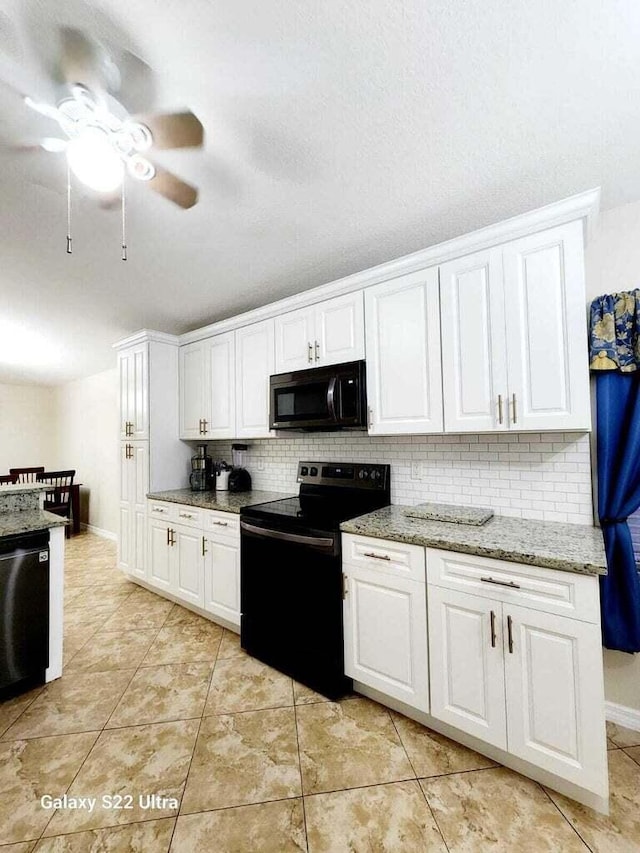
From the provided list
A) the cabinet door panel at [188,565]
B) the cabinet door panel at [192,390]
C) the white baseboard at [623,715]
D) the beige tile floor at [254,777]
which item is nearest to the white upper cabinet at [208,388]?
the cabinet door panel at [192,390]

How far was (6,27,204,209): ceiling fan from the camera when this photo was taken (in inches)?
41.0

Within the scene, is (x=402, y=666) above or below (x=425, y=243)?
below

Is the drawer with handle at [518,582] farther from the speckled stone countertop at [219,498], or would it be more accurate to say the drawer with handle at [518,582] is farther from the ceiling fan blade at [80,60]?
the ceiling fan blade at [80,60]

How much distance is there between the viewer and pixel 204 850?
49.8 inches

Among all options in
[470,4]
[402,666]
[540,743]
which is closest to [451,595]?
[402,666]

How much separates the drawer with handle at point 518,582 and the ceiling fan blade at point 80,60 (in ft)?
6.74

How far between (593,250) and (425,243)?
2.76 ft

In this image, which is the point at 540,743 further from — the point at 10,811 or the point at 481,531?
the point at 10,811

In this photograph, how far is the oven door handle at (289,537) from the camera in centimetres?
201

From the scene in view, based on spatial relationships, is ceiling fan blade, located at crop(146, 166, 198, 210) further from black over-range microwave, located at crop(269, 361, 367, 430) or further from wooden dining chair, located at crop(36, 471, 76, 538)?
wooden dining chair, located at crop(36, 471, 76, 538)

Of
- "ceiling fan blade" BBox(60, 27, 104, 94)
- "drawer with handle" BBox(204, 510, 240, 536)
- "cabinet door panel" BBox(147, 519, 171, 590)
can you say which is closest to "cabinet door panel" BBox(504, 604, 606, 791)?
"drawer with handle" BBox(204, 510, 240, 536)

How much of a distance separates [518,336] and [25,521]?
9.62 feet

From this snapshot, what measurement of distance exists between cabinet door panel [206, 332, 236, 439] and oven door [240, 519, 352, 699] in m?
1.03

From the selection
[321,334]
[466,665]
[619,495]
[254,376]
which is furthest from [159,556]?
[619,495]
